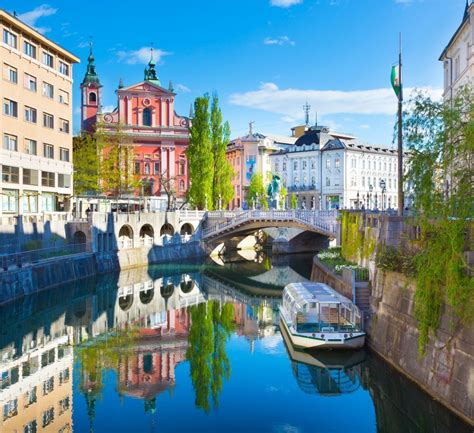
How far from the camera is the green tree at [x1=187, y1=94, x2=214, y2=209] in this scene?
249 feet

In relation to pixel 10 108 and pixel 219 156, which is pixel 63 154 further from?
pixel 219 156

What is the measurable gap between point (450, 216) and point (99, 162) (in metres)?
61.2

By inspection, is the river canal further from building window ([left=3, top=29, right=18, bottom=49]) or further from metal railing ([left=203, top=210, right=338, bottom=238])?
building window ([left=3, top=29, right=18, bottom=49])

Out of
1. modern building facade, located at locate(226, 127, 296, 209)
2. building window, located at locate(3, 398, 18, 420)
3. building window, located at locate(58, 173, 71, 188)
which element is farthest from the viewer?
modern building facade, located at locate(226, 127, 296, 209)

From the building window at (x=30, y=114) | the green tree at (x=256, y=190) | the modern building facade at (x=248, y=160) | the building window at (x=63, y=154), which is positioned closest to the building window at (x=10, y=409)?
the building window at (x=30, y=114)

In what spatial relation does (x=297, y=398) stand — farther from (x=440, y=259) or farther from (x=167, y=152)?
(x=167, y=152)

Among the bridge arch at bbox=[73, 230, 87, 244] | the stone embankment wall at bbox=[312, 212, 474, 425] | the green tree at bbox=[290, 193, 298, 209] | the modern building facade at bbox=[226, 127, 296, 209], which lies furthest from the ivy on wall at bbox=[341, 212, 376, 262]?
the modern building facade at bbox=[226, 127, 296, 209]

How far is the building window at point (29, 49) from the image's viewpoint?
55.4 m

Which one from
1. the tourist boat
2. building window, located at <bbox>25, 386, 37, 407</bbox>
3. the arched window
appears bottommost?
building window, located at <bbox>25, 386, 37, 407</bbox>

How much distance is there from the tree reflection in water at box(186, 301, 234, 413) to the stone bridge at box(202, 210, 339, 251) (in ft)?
77.5

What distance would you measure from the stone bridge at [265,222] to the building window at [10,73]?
97.9ft

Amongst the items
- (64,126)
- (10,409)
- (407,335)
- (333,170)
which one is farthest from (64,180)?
(333,170)

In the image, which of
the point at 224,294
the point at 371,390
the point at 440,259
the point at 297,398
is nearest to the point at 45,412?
the point at 297,398

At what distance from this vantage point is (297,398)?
23.5 metres
